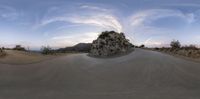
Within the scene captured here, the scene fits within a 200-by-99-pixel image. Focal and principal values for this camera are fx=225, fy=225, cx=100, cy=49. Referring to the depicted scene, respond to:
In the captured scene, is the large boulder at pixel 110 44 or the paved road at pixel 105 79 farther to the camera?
the large boulder at pixel 110 44

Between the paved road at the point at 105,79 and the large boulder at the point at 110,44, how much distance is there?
106cm

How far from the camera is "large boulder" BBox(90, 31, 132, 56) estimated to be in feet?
27.6

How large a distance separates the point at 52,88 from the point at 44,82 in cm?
62

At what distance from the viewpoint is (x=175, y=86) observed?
5039mm

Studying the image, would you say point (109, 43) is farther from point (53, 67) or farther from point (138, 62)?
point (53, 67)

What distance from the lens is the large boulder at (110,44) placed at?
27.6ft

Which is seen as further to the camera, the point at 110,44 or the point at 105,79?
the point at 110,44

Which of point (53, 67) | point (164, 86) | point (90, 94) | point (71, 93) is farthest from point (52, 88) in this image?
point (164, 86)

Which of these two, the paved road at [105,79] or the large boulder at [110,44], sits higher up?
the large boulder at [110,44]

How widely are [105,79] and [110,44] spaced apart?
3.12 metres

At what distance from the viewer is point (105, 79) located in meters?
5.57

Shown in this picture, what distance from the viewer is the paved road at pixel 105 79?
14.5 ft

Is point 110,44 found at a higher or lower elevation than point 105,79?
higher

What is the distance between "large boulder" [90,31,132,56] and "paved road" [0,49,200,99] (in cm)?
106
